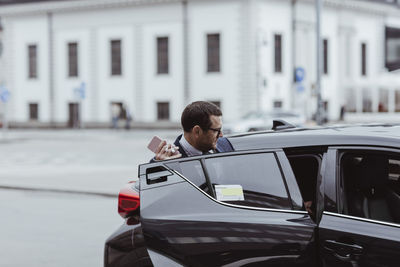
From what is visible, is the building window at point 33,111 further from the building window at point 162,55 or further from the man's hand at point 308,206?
the man's hand at point 308,206

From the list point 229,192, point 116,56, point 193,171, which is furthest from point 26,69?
point 229,192

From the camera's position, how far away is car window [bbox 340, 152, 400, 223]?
3.65 meters

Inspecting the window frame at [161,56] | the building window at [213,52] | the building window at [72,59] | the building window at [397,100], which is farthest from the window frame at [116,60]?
the building window at [397,100]

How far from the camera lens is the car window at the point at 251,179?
365cm

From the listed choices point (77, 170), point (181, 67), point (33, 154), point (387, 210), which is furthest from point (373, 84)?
point (387, 210)

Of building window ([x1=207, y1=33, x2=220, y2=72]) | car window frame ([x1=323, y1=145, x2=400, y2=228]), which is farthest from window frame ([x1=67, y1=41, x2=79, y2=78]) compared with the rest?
car window frame ([x1=323, y1=145, x2=400, y2=228])

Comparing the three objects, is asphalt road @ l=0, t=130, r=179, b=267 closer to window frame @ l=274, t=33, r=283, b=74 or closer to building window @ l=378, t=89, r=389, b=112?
window frame @ l=274, t=33, r=283, b=74

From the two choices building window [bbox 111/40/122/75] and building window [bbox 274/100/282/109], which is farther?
building window [bbox 111/40/122/75]

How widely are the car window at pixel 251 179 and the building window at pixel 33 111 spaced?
148 feet

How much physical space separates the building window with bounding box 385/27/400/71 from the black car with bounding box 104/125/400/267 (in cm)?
573

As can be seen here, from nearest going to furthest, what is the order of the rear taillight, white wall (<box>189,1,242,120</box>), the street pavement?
the rear taillight
the street pavement
white wall (<box>189,1,242,120</box>)

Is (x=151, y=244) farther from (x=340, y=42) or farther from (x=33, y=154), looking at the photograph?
(x=340, y=42)


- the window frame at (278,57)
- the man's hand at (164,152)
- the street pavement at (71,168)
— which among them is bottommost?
the street pavement at (71,168)

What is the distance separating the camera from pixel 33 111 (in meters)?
47.6
